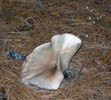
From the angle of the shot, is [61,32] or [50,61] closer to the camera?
[50,61]

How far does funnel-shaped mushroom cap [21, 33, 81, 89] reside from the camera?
5.19 feet

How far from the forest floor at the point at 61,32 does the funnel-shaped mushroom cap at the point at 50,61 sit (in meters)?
0.26

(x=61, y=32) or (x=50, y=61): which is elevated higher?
(x=61, y=32)

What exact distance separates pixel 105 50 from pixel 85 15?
451mm

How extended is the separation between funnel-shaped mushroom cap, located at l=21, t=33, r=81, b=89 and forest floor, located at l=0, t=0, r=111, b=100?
257mm

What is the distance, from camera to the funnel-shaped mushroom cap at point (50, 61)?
5.19ft

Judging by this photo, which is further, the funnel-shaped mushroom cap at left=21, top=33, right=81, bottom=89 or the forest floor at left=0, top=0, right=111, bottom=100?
the forest floor at left=0, top=0, right=111, bottom=100

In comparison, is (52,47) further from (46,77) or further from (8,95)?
(8,95)

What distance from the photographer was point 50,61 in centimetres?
166

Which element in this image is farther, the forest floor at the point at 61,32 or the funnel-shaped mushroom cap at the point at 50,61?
the forest floor at the point at 61,32

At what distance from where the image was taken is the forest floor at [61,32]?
1907 millimetres

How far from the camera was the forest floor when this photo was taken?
1.91 m

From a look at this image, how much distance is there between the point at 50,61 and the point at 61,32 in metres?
0.42

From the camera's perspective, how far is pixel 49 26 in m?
1.93
